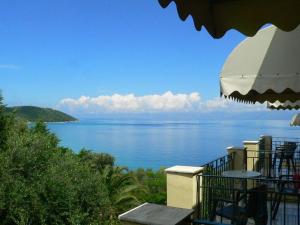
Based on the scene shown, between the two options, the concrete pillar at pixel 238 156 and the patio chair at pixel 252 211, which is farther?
the concrete pillar at pixel 238 156

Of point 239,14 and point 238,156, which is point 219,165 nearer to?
point 238,156

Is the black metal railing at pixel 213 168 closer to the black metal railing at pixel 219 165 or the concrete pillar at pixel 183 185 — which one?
the black metal railing at pixel 219 165

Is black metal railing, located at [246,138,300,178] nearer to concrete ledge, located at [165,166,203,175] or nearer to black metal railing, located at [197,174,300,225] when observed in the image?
black metal railing, located at [197,174,300,225]

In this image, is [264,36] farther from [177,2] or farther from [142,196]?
[142,196]

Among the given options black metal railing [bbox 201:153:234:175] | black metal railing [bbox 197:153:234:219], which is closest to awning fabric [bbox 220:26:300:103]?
black metal railing [bbox 197:153:234:219]

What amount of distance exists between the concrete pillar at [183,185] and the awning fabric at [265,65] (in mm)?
1285

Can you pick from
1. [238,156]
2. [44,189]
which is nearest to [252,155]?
[238,156]

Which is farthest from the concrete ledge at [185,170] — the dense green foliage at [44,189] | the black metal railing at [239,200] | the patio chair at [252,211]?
the dense green foliage at [44,189]

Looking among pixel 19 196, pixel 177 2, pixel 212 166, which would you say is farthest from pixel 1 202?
pixel 177 2

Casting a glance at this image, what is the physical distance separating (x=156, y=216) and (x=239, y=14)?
69.5 inches

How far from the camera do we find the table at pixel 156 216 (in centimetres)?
292

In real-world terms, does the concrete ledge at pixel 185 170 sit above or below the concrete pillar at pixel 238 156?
above

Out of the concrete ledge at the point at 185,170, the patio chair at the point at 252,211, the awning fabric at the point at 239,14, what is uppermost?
the awning fabric at the point at 239,14

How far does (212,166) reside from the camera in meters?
6.69
